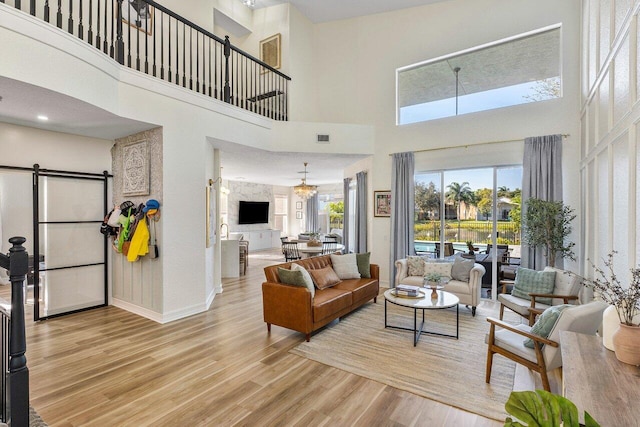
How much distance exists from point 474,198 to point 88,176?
6689mm

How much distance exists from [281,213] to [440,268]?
9.37 m

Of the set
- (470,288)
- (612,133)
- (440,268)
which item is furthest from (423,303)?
(612,133)

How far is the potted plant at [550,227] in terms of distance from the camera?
4.49 meters

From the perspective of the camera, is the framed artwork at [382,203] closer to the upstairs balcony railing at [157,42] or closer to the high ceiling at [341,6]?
the upstairs balcony railing at [157,42]

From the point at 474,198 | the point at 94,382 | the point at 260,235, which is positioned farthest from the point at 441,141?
the point at 260,235

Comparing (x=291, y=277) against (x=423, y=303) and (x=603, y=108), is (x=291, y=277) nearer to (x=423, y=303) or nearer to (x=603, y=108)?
(x=423, y=303)

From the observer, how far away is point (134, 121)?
13.0 feet

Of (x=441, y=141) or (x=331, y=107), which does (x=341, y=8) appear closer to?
(x=331, y=107)

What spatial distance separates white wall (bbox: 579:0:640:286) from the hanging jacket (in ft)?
16.9

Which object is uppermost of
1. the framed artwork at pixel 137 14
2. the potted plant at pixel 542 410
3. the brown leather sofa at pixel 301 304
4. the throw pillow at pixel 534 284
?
the framed artwork at pixel 137 14

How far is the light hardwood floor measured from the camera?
2.30m

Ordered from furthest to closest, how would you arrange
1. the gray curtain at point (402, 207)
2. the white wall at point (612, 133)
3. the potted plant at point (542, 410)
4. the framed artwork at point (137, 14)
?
the gray curtain at point (402, 207) → the framed artwork at point (137, 14) → the white wall at point (612, 133) → the potted plant at point (542, 410)

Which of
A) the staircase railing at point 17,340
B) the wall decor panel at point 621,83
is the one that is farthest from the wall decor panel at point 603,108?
the staircase railing at point 17,340

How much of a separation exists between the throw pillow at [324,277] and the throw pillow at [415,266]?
1366mm
